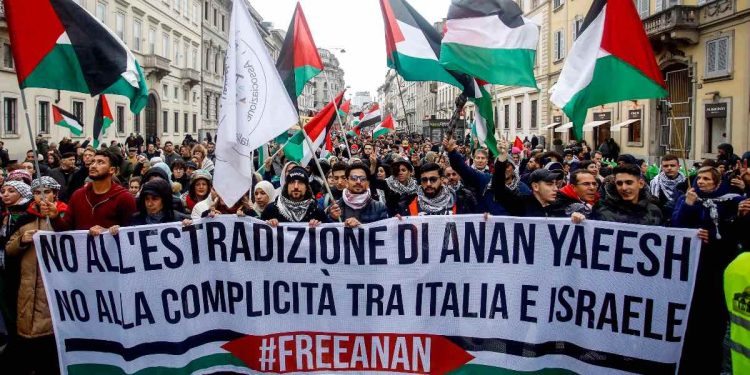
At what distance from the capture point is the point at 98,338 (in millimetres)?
4152

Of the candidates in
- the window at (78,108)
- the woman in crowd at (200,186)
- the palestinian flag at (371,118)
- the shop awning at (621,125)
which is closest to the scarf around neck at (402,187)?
the woman in crowd at (200,186)

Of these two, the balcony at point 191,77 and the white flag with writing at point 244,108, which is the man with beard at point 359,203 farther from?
the balcony at point 191,77

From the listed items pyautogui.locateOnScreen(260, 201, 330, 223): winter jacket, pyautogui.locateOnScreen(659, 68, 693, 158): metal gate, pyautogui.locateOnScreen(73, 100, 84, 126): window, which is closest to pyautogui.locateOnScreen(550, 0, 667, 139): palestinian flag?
pyautogui.locateOnScreen(260, 201, 330, 223): winter jacket

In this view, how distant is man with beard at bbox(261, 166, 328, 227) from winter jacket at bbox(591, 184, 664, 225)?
2168 millimetres

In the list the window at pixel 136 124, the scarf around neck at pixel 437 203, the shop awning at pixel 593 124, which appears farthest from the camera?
the window at pixel 136 124

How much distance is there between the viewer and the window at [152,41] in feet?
120

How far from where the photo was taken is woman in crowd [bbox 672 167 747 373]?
4160mm

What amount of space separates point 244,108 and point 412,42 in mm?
2943

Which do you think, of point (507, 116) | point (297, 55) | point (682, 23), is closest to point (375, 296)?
point (297, 55)

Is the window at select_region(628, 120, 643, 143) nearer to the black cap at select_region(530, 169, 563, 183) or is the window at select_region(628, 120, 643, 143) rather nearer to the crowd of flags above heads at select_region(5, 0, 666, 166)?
the crowd of flags above heads at select_region(5, 0, 666, 166)

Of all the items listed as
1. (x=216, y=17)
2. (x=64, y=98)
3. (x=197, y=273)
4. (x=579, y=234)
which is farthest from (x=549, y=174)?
(x=216, y=17)

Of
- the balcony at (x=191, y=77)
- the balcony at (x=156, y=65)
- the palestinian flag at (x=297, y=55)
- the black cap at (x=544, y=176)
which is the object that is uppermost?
the balcony at (x=191, y=77)

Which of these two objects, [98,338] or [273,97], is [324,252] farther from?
[98,338]

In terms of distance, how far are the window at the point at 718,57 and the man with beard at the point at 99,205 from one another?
65.7 ft
